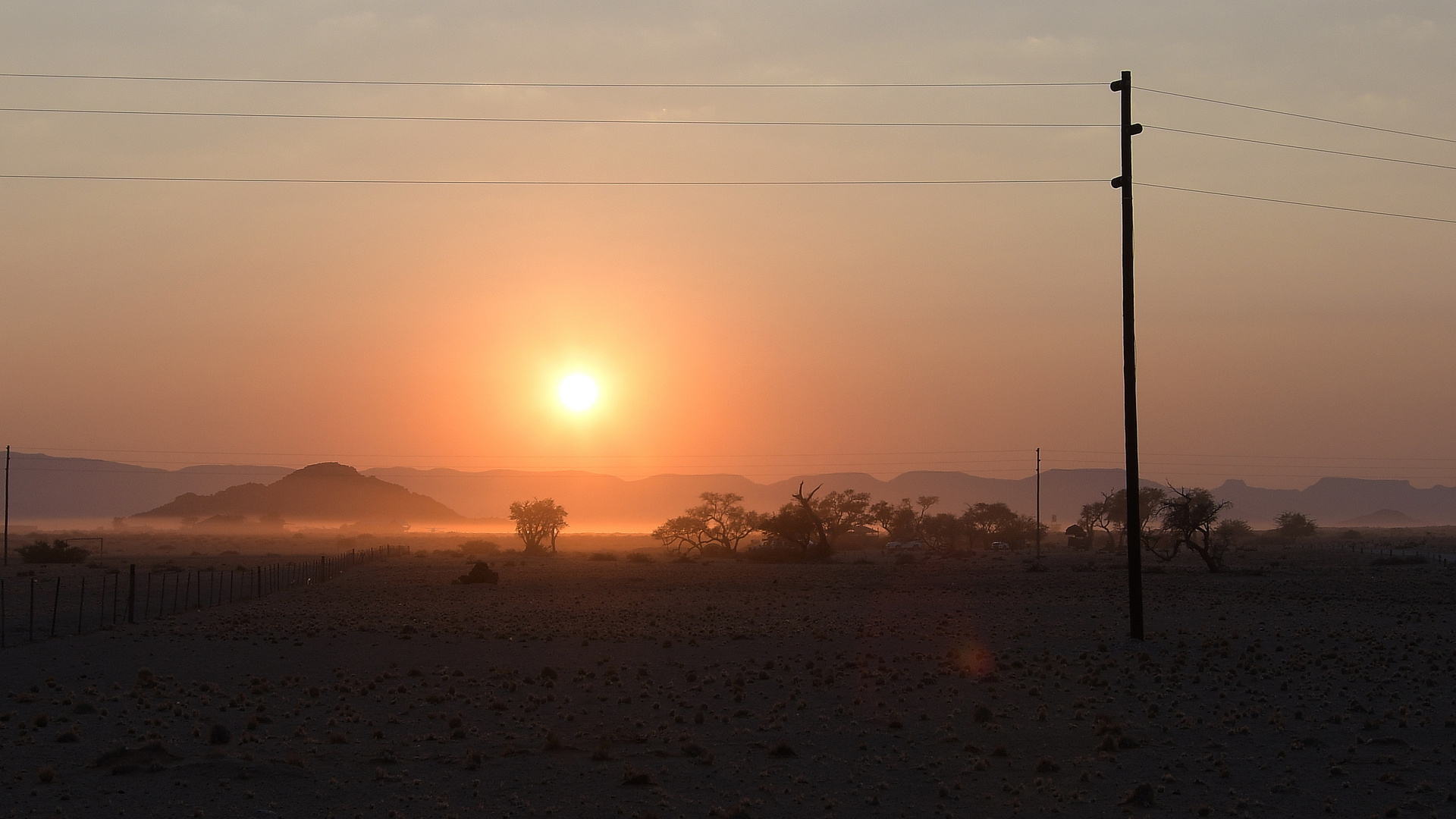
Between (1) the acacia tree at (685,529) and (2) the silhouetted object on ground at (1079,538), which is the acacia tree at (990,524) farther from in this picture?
(1) the acacia tree at (685,529)

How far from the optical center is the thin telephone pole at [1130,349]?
2702 centimetres

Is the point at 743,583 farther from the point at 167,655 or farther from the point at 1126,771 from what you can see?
the point at 1126,771

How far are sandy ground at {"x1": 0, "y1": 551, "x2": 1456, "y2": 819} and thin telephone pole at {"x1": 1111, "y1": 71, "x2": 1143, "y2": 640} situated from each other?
1.54 m

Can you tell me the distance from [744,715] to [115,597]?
27.7m

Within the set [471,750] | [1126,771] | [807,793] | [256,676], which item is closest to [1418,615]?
[1126,771]

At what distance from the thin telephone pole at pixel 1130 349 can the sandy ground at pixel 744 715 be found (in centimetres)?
154

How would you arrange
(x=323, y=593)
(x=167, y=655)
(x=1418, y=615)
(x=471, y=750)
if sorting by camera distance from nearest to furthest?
(x=471, y=750) < (x=167, y=655) < (x=1418, y=615) < (x=323, y=593)

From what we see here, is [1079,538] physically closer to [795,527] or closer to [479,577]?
[795,527]

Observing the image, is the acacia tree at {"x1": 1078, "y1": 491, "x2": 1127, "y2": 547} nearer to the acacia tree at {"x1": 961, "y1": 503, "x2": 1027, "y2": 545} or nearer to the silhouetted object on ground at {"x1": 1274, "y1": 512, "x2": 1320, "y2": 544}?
the acacia tree at {"x1": 961, "y1": 503, "x2": 1027, "y2": 545}

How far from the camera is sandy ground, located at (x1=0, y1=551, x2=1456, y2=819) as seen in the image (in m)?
14.1

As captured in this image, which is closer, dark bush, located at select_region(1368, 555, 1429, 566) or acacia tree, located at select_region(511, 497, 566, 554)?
dark bush, located at select_region(1368, 555, 1429, 566)

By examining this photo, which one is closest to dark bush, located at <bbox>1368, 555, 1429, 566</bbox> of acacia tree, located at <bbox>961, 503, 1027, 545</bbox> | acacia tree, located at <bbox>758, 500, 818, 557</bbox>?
acacia tree, located at <bbox>758, 500, 818, 557</bbox>

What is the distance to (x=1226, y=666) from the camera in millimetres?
23422

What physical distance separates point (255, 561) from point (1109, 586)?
231ft
